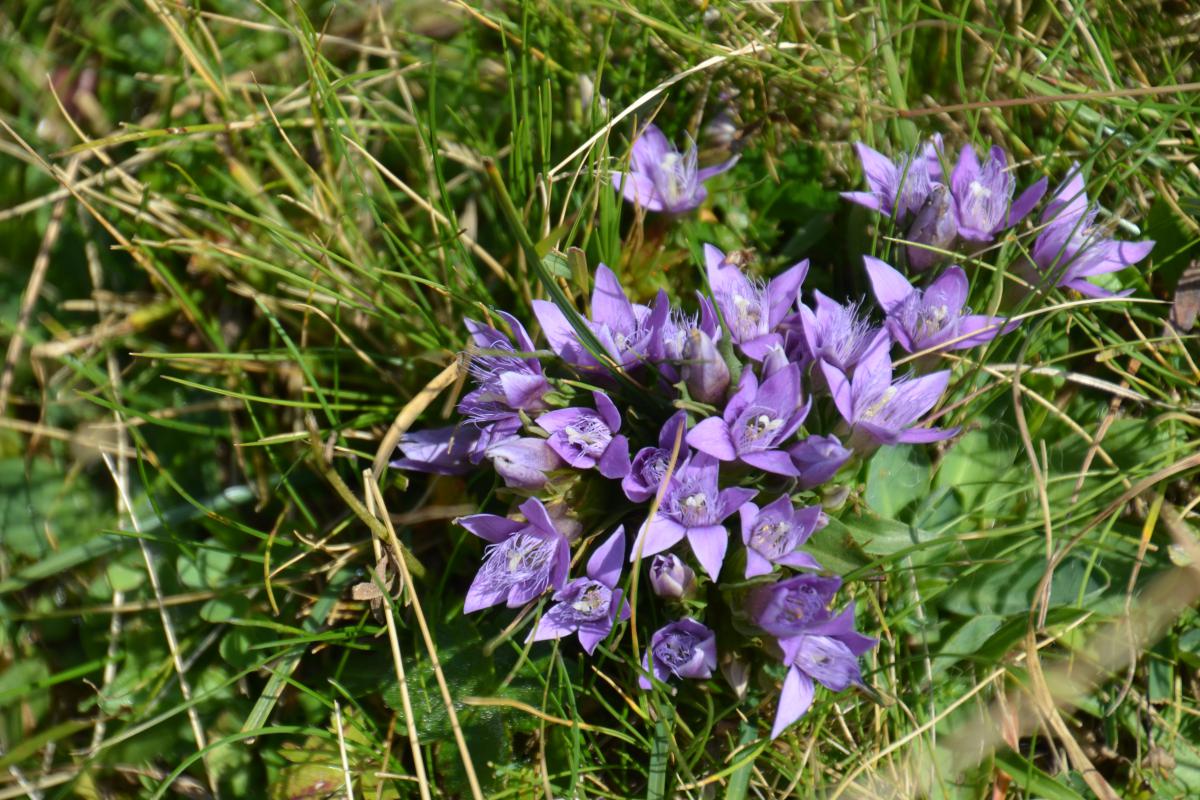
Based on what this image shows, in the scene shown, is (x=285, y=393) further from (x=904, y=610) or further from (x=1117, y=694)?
(x=1117, y=694)

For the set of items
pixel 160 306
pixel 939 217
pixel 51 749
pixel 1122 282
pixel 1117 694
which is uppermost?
pixel 939 217

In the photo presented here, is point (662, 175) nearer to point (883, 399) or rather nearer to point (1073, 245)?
point (883, 399)

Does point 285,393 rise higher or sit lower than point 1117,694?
higher

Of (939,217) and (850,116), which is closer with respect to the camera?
(939,217)

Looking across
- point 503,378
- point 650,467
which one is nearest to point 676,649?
point 650,467

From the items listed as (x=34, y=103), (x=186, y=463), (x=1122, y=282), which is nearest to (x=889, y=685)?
(x=1122, y=282)
